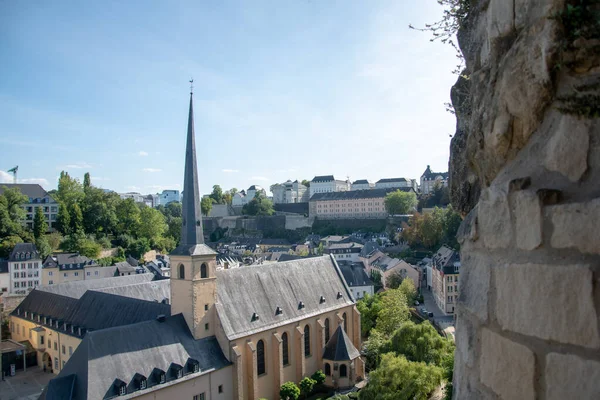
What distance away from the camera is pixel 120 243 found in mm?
80812

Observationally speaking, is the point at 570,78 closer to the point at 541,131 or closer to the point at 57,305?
the point at 541,131

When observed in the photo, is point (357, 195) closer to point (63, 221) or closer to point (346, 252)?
point (346, 252)

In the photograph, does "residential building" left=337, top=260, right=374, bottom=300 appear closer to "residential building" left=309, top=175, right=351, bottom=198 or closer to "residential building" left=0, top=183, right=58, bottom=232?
"residential building" left=0, top=183, right=58, bottom=232

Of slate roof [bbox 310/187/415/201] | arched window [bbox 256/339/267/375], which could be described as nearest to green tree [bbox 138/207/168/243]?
slate roof [bbox 310/187/415/201]

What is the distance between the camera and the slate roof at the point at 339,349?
1288 inches

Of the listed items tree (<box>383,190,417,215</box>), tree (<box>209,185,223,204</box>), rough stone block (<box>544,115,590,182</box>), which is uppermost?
tree (<box>209,185,223,204</box>)

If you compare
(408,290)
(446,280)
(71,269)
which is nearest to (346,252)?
(408,290)

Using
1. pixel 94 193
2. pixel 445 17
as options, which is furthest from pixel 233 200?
pixel 445 17

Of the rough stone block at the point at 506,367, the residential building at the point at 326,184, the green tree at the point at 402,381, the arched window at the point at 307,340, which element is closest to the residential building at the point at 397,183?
the residential building at the point at 326,184

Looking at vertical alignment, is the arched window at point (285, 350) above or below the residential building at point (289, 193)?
below

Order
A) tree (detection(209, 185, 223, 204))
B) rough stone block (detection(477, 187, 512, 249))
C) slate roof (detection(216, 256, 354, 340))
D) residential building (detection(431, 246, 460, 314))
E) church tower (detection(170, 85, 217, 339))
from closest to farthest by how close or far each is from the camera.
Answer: rough stone block (detection(477, 187, 512, 249)), church tower (detection(170, 85, 217, 339)), slate roof (detection(216, 256, 354, 340)), residential building (detection(431, 246, 460, 314)), tree (detection(209, 185, 223, 204))

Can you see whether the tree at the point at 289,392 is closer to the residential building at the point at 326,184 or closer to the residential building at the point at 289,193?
the residential building at the point at 326,184

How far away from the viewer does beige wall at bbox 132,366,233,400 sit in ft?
77.7

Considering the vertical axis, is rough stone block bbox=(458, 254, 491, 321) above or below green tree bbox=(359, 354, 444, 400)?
above
